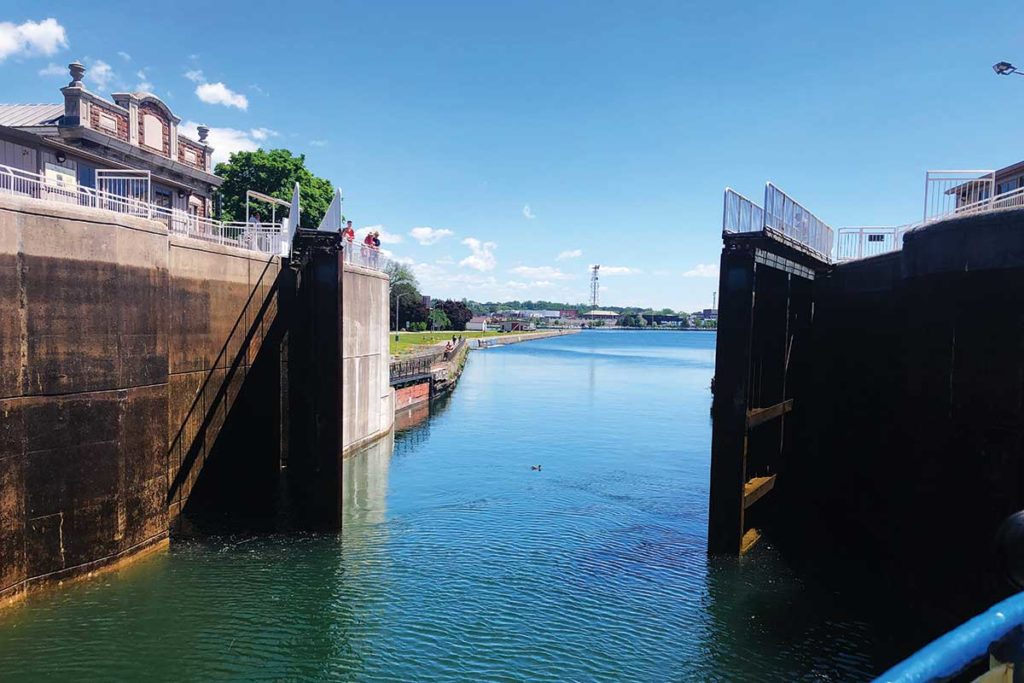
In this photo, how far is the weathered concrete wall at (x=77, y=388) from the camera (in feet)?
45.3

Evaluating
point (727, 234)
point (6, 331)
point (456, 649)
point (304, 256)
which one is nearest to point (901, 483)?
point (727, 234)

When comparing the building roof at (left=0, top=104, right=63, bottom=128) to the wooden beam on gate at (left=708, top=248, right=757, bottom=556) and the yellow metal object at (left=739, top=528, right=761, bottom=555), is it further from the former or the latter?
the yellow metal object at (left=739, top=528, right=761, bottom=555)

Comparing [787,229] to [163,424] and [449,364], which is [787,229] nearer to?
[163,424]

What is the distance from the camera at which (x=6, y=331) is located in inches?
535

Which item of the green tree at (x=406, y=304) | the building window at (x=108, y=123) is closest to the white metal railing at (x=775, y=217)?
the building window at (x=108, y=123)

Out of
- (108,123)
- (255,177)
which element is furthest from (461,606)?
(255,177)

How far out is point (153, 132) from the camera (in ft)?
135

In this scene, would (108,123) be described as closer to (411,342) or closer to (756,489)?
(756,489)

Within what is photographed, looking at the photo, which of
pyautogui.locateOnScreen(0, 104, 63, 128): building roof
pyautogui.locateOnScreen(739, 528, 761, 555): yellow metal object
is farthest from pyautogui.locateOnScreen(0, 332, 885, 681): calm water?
pyautogui.locateOnScreen(0, 104, 63, 128): building roof

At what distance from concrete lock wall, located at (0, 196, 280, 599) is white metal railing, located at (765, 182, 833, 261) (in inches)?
672

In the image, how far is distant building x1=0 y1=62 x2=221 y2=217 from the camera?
1144 inches

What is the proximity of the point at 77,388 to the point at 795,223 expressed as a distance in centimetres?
2102

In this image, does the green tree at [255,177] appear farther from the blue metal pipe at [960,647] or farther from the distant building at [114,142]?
the blue metal pipe at [960,647]

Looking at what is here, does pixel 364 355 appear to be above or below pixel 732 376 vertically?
below
